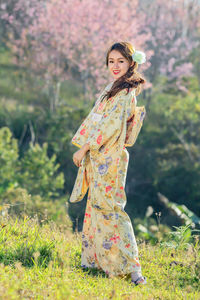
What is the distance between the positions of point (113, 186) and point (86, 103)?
806 centimetres

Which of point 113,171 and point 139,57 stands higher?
point 139,57

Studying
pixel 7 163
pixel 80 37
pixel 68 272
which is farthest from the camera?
pixel 80 37

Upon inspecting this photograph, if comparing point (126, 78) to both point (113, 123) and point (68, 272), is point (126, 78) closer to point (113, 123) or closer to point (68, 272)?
point (113, 123)

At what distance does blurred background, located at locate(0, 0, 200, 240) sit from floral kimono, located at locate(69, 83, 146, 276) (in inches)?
136

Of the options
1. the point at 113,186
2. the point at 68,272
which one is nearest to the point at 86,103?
the point at 113,186

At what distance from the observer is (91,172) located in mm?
2998

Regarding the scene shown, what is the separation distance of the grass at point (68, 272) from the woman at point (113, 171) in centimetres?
11

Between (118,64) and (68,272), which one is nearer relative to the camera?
(68,272)

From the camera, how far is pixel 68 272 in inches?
98.5

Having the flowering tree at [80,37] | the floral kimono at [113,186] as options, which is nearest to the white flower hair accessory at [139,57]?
the floral kimono at [113,186]

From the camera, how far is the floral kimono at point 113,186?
286 cm

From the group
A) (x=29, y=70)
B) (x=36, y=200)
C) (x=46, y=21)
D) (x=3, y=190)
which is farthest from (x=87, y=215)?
(x=29, y=70)

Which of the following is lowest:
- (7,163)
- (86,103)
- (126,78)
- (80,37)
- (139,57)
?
(7,163)

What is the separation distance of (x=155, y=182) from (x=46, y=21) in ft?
16.8
